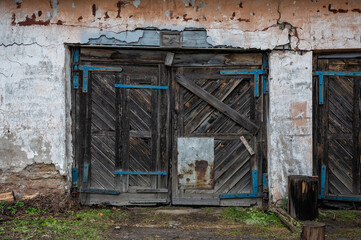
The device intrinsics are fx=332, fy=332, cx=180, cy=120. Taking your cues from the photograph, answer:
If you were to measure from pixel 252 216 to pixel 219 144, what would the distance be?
1.20 metres

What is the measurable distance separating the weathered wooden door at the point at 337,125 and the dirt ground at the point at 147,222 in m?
0.48

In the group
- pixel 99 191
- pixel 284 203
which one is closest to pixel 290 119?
pixel 284 203

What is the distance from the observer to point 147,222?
465 cm

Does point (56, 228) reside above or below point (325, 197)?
below

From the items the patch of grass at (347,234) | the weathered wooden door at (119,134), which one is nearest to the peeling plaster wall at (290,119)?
the patch of grass at (347,234)

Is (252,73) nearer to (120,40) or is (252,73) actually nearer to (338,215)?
(120,40)

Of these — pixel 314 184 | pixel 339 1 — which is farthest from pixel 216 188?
pixel 339 1

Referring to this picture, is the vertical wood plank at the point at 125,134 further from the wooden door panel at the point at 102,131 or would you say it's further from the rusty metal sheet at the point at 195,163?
the rusty metal sheet at the point at 195,163

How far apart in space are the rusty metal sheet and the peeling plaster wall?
3.15 ft

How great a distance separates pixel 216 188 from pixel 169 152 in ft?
3.11

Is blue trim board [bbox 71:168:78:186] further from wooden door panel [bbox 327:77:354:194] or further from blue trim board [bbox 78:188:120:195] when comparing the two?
wooden door panel [bbox 327:77:354:194]

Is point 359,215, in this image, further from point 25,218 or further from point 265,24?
point 25,218

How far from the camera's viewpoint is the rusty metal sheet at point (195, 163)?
5.31 m

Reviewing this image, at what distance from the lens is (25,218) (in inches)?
178
